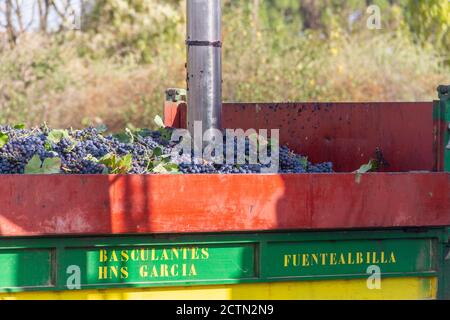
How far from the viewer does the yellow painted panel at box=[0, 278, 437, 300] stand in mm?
3311

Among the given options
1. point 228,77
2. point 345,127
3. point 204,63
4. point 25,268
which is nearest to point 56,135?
point 204,63

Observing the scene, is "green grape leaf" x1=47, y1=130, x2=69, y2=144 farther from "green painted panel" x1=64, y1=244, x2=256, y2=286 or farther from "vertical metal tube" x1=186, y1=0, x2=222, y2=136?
"green painted panel" x1=64, y1=244, x2=256, y2=286

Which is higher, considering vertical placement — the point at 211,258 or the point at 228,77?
the point at 228,77

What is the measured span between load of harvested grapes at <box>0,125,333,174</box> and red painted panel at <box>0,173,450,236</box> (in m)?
0.41

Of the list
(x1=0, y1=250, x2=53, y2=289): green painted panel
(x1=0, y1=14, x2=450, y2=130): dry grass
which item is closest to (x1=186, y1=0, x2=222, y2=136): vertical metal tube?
(x1=0, y1=250, x2=53, y2=289): green painted panel

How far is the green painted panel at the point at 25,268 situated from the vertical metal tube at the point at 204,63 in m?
1.23

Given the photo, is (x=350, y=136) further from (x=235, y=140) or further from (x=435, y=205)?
(x=435, y=205)

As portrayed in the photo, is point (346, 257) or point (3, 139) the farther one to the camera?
point (3, 139)

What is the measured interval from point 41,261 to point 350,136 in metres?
2.10

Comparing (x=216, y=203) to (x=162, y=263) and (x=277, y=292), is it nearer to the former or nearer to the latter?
(x=162, y=263)

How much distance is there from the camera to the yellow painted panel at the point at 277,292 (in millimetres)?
3311

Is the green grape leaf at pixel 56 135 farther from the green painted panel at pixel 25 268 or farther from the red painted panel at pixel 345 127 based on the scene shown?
the red painted panel at pixel 345 127

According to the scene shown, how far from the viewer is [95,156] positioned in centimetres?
386

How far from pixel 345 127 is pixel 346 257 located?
144cm
